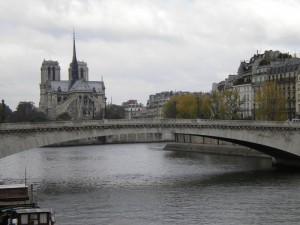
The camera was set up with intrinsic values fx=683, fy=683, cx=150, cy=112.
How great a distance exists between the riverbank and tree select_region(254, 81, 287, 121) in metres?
5.92

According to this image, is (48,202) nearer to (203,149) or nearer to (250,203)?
(250,203)

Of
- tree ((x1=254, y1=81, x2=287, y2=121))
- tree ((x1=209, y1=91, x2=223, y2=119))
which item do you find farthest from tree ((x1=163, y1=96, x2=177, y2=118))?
tree ((x1=254, y1=81, x2=287, y2=121))

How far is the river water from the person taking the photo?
113 ft

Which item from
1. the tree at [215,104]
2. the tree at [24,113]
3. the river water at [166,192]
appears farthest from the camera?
the tree at [24,113]

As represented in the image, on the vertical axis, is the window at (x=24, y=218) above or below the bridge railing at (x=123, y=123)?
below

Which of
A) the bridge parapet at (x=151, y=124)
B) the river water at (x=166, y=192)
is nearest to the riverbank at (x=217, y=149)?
the river water at (x=166, y=192)

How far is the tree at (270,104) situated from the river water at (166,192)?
15.9 m

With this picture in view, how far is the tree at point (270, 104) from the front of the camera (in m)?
81.0

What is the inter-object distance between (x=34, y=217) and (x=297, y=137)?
112 feet

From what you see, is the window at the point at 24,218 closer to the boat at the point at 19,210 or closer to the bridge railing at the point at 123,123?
the boat at the point at 19,210

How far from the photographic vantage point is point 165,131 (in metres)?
53.7

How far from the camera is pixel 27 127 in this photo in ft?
159

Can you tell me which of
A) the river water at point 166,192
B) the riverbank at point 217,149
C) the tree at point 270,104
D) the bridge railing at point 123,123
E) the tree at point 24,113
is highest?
the tree at point 24,113

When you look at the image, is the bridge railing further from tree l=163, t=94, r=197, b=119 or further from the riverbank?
tree l=163, t=94, r=197, b=119
